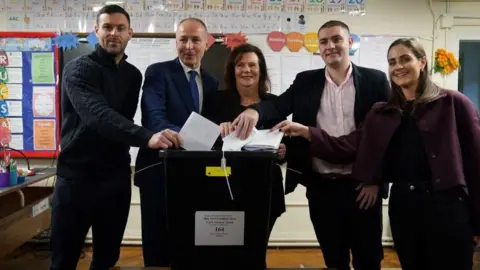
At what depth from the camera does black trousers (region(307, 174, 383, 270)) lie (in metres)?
1.58

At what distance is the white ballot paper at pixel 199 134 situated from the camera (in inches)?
43.1

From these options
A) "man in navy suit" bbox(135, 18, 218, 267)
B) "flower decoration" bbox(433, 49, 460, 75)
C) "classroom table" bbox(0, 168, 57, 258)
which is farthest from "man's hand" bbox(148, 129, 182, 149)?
"flower decoration" bbox(433, 49, 460, 75)

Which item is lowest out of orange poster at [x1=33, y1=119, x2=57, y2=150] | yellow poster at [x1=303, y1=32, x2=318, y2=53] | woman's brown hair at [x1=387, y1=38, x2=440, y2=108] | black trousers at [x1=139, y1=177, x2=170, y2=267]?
black trousers at [x1=139, y1=177, x2=170, y2=267]

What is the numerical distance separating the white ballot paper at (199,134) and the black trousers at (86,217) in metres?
0.60

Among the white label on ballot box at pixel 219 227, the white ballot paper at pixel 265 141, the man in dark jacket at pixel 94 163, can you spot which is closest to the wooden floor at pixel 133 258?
the man in dark jacket at pixel 94 163

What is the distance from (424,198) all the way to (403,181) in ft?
0.29

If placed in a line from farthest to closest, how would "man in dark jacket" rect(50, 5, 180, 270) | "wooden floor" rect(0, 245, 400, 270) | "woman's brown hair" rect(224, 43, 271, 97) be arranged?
"wooden floor" rect(0, 245, 400, 270)
"woman's brown hair" rect(224, 43, 271, 97)
"man in dark jacket" rect(50, 5, 180, 270)

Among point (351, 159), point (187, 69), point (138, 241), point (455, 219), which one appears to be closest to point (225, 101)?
point (187, 69)

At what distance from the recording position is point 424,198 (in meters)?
1.33

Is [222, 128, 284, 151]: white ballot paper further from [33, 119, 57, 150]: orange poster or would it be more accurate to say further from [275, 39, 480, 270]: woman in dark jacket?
[33, 119, 57, 150]: orange poster

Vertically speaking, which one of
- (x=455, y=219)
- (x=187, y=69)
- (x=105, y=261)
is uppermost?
(x=187, y=69)

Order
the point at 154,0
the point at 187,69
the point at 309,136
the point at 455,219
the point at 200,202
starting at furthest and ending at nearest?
the point at 154,0 < the point at 187,69 < the point at 309,136 < the point at 455,219 < the point at 200,202

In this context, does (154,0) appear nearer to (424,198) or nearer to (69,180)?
(69,180)

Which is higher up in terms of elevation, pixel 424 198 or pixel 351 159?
pixel 351 159
